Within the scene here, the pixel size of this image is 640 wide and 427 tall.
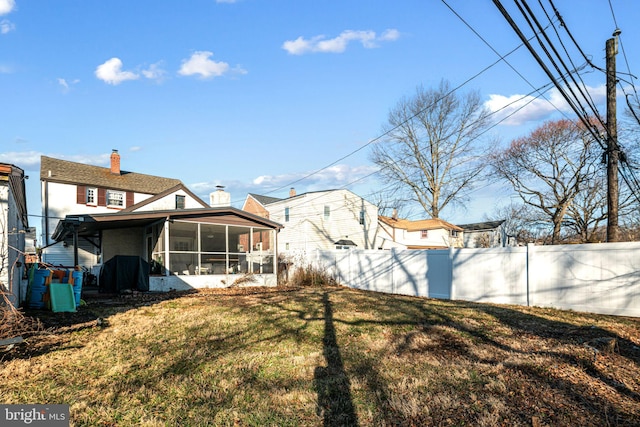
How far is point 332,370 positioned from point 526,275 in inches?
298

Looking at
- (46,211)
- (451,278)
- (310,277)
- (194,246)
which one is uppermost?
(46,211)

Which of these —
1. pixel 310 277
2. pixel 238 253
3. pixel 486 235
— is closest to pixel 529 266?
pixel 310 277

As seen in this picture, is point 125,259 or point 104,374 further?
point 125,259

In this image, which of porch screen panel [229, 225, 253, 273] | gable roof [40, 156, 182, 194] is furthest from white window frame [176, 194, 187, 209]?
porch screen panel [229, 225, 253, 273]

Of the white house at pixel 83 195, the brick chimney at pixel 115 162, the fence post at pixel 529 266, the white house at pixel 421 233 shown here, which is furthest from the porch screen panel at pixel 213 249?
the white house at pixel 421 233

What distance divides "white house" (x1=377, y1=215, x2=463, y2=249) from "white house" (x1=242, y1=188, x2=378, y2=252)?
4.08m

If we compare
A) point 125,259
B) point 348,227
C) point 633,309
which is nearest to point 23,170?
point 125,259

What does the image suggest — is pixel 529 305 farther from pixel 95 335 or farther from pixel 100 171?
pixel 100 171

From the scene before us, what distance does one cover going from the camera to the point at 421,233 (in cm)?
4162

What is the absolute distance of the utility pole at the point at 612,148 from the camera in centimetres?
976

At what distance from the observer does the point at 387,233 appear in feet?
125

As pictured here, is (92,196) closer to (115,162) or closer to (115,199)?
(115,199)

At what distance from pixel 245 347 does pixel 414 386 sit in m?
2.80

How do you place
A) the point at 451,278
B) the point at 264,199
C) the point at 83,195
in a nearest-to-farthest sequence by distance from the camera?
the point at 451,278, the point at 83,195, the point at 264,199
